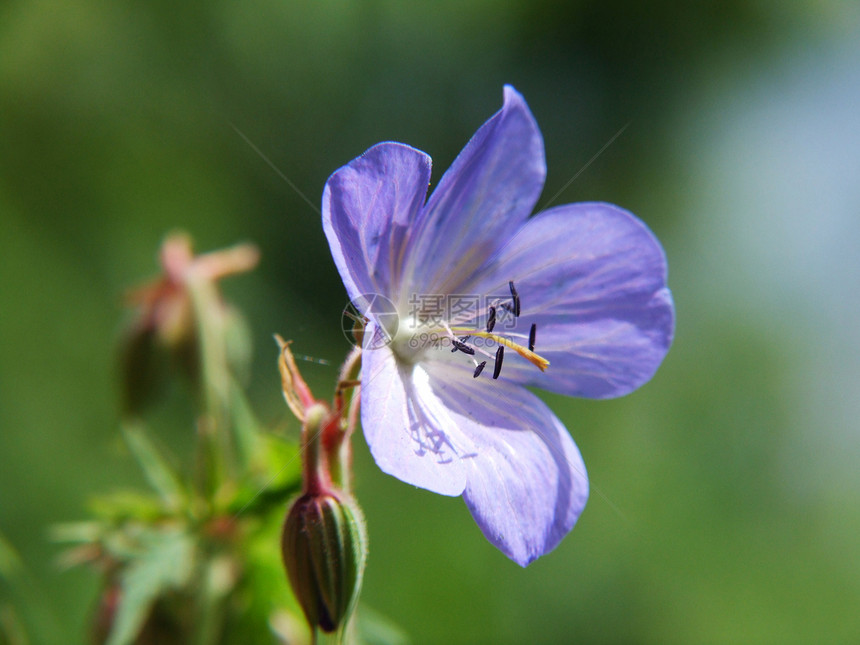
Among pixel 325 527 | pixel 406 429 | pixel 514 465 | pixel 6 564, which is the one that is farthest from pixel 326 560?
pixel 6 564

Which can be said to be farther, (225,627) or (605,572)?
(605,572)

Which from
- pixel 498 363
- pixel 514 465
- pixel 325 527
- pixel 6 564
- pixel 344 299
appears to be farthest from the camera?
pixel 344 299

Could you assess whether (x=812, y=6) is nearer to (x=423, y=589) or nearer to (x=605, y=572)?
(x=605, y=572)

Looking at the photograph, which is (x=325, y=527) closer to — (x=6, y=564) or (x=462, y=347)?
(x=462, y=347)

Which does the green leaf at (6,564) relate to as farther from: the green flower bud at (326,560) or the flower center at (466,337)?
the flower center at (466,337)

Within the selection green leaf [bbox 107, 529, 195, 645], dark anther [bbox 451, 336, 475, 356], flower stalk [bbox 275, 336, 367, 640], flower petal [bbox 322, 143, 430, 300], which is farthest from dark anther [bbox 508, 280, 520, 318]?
green leaf [bbox 107, 529, 195, 645]

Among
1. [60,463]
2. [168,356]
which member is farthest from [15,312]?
[168,356]

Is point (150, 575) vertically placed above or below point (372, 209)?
below
